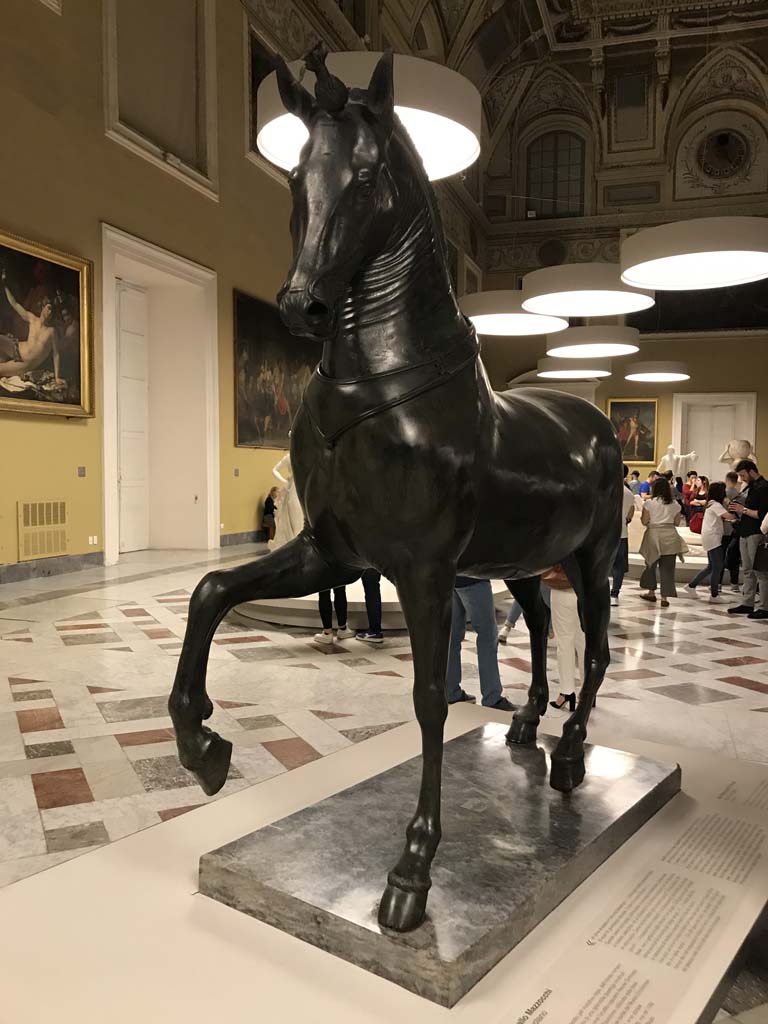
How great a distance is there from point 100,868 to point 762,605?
9.37m

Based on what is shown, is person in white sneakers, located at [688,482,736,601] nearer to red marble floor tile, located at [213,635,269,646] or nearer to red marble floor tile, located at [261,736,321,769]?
red marble floor tile, located at [213,635,269,646]

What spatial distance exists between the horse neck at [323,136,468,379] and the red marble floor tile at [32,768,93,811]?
2692 millimetres

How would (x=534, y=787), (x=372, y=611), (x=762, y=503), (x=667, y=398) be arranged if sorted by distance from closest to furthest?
1. (x=534, y=787)
2. (x=372, y=611)
3. (x=762, y=503)
4. (x=667, y=398)

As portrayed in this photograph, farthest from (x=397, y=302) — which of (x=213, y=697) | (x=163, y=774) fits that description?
(x=213, y=697)

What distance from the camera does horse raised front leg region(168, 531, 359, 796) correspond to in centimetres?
204

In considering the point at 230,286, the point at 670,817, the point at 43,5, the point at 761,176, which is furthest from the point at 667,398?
the point at 670,817

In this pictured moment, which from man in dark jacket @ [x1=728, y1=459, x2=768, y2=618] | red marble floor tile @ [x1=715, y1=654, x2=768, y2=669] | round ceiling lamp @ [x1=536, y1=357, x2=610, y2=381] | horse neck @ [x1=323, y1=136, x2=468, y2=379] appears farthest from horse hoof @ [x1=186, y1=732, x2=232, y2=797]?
round ceiling lamp @ [x1=536, y1=357, x2=610, y2=381]

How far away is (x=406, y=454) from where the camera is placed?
1896 mm

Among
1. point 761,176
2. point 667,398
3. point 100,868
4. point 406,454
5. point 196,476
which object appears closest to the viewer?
point 406,454

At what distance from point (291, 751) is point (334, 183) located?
3379mm

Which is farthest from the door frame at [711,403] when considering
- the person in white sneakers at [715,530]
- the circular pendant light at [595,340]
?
the person in white sneakers at [715,530]

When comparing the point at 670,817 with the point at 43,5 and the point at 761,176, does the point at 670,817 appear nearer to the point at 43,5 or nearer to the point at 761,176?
the point at 43,5

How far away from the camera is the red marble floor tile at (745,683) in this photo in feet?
20.6

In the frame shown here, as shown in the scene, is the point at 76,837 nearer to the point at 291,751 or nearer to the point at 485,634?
the point at 291,751
